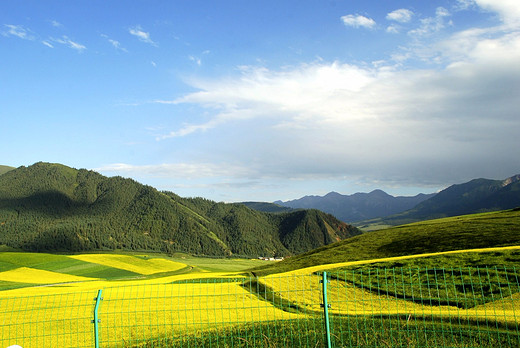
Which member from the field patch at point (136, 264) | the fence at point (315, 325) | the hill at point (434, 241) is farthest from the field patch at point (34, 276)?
the fence at point (315, 325)

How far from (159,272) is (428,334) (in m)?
102

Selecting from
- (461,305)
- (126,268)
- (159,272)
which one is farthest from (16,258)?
(461,305)

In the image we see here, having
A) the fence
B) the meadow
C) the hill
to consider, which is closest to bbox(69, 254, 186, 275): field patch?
the hill

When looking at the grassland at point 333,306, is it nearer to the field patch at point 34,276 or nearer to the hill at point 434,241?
the hill at point 434,241

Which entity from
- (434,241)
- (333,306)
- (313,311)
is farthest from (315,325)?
(434,241)

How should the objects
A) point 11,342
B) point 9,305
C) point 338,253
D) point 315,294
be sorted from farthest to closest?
point 338,253, point 9,305, point 315,294, point 11,342

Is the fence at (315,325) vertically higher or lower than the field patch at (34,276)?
higher

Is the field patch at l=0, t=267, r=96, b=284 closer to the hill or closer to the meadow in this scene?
the meadow

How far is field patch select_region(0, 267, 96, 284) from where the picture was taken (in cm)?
7988

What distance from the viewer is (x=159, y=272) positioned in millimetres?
107500

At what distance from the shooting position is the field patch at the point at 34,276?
79.9 meters

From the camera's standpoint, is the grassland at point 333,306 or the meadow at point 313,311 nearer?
the meadow at point 313,311

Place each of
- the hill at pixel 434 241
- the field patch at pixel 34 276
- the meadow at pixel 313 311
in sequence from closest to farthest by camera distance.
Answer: the meadow at pixel 313 311 → the hill at pixel 434 241 → the field patch at pixel 34 276

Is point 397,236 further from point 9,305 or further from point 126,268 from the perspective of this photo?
point 126,268
